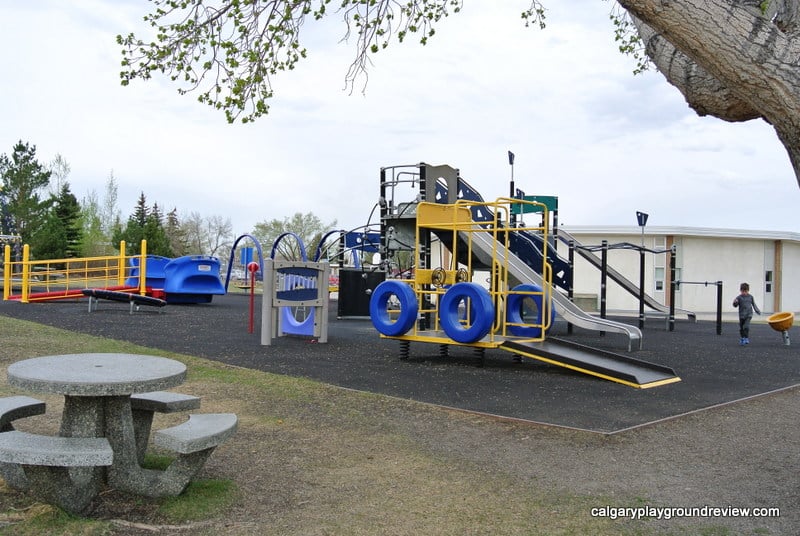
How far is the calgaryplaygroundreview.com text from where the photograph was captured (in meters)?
4.47

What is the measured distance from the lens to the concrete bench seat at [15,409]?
4.63 m

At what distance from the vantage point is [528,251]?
16.8 metres

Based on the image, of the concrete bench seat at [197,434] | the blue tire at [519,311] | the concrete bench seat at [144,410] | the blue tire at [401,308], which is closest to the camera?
the concrete bench seat at [197,434]

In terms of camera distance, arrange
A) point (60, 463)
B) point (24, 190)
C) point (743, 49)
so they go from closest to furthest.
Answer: point (60, 463), point (743, 49), point (24, 190)

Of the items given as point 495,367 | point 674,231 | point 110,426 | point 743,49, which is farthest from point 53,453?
point 674,231

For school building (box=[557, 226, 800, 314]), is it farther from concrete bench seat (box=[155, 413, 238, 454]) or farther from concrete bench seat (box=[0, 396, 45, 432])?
concrete bench seat (box=[0, 396, 45, 432])

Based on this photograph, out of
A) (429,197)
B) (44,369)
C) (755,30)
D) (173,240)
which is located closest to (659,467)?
(755,30)

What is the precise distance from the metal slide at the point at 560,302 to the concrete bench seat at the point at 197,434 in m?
9.75

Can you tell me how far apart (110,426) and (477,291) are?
23.5 feet

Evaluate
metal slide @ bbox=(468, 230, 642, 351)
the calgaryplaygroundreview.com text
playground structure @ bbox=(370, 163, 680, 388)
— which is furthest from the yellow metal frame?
the calgaryplaygroundreview.com text

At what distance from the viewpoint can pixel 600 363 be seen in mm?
10023

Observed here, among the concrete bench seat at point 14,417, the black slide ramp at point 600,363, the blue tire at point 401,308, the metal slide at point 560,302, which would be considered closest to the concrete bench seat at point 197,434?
the concrete bench seat at point 14,417

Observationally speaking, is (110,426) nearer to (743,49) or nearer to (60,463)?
(60,463)

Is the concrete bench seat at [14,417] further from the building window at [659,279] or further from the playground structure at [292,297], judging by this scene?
the building window at [659,279]
